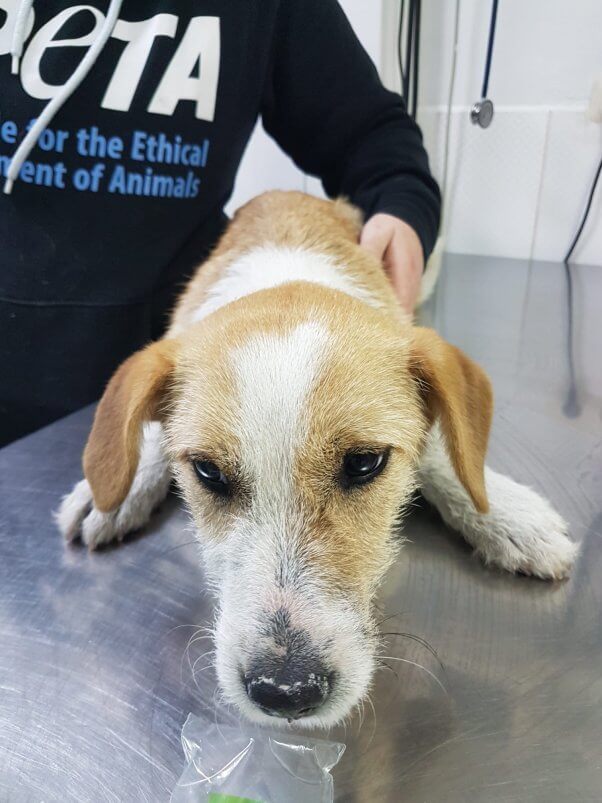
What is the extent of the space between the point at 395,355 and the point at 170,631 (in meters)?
0.53

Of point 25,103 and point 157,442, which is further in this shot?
point 25,103

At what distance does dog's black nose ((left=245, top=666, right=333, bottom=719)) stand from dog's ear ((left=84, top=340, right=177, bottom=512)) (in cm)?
39

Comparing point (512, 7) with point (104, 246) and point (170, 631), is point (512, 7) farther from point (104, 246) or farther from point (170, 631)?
point (170, 631)

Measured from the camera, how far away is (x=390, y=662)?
0.78m

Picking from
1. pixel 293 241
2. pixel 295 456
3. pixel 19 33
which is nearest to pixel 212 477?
pixel 295 456

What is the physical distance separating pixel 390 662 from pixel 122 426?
0.52 metres

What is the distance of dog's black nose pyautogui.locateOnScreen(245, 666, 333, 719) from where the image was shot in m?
0.63

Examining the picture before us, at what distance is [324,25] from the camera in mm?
1639

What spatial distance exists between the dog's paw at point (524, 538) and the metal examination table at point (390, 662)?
27 mm

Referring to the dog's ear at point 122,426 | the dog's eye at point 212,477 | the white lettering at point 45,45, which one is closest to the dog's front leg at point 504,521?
the dog's eye at point 212,477

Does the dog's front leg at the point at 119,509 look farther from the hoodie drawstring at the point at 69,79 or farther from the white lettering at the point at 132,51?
the white lettering at the point at 132,51

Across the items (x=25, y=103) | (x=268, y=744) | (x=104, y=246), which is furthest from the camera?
(x=104, y=246)

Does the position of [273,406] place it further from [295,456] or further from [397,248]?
[397,248]

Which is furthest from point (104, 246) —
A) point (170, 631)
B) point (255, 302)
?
point (170, 631)
